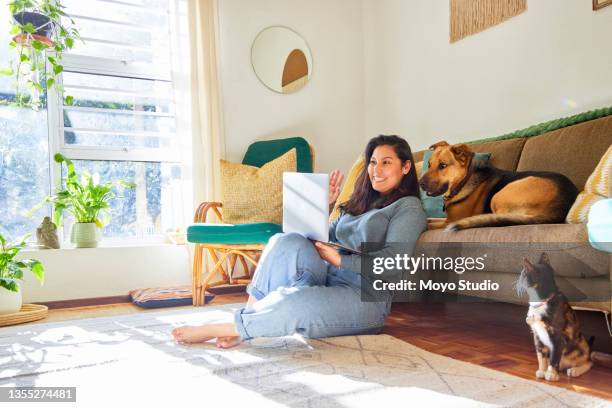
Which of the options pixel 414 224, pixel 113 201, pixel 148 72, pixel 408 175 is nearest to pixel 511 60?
pixel 408 175

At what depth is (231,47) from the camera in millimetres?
3768

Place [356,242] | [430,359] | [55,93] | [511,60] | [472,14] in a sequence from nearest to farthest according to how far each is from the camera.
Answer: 1. [430,359]
2. [356,242]
3. [511,60]
4. [472,14]
5. [55,93]

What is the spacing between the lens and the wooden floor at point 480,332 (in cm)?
144

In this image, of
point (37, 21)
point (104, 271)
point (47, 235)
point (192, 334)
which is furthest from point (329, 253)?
point (37, 21)

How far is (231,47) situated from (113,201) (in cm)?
145

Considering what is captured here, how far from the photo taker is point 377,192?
6.08 ft

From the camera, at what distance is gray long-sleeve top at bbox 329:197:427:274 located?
161cm

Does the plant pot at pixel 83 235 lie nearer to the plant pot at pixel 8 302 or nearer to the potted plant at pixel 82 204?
the potted plant at pixel 82 204

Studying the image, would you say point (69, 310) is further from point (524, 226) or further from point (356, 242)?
point (524, 226)

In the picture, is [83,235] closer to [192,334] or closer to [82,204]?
[82,204]

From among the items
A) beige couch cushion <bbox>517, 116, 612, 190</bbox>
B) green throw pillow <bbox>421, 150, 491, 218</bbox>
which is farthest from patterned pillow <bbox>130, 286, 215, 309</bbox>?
beige couch cushion <bbox>517, 116, 612, 190</bbox>

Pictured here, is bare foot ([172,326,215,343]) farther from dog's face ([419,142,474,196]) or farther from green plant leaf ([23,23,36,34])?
green plant leaf ([23,23,36,34])

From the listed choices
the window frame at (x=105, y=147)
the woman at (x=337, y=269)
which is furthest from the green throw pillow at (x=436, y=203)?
the window frame at (x=105, y=147)

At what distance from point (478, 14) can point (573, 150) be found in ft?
4.55
